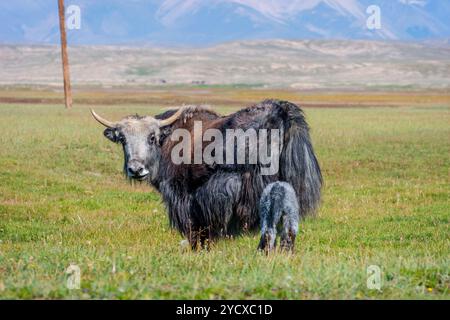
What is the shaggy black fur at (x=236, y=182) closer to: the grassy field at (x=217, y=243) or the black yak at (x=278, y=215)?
the grassy field at (x=217, y=243)

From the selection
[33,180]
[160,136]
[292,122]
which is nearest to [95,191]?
[33,180]

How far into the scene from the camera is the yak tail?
28.5 feet

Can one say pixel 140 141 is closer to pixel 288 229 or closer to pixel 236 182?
pixel 236 182

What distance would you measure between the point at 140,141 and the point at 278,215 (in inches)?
81.0

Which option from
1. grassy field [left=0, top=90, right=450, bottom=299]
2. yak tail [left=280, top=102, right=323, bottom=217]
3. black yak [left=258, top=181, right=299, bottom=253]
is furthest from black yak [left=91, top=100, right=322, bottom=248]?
black yak [left=258, top=181, right=299, bottom=253]

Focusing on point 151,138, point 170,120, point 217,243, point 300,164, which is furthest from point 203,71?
point 300,164

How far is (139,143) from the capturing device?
364 inches

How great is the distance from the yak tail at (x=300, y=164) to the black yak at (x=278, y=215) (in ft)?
1.60

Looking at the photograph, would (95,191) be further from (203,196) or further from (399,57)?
(399,57)

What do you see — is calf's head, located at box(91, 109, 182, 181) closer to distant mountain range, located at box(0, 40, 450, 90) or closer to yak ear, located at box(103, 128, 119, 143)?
yak ear, located at box(103, 128, 119, 143)

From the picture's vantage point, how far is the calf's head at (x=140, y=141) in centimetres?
900
